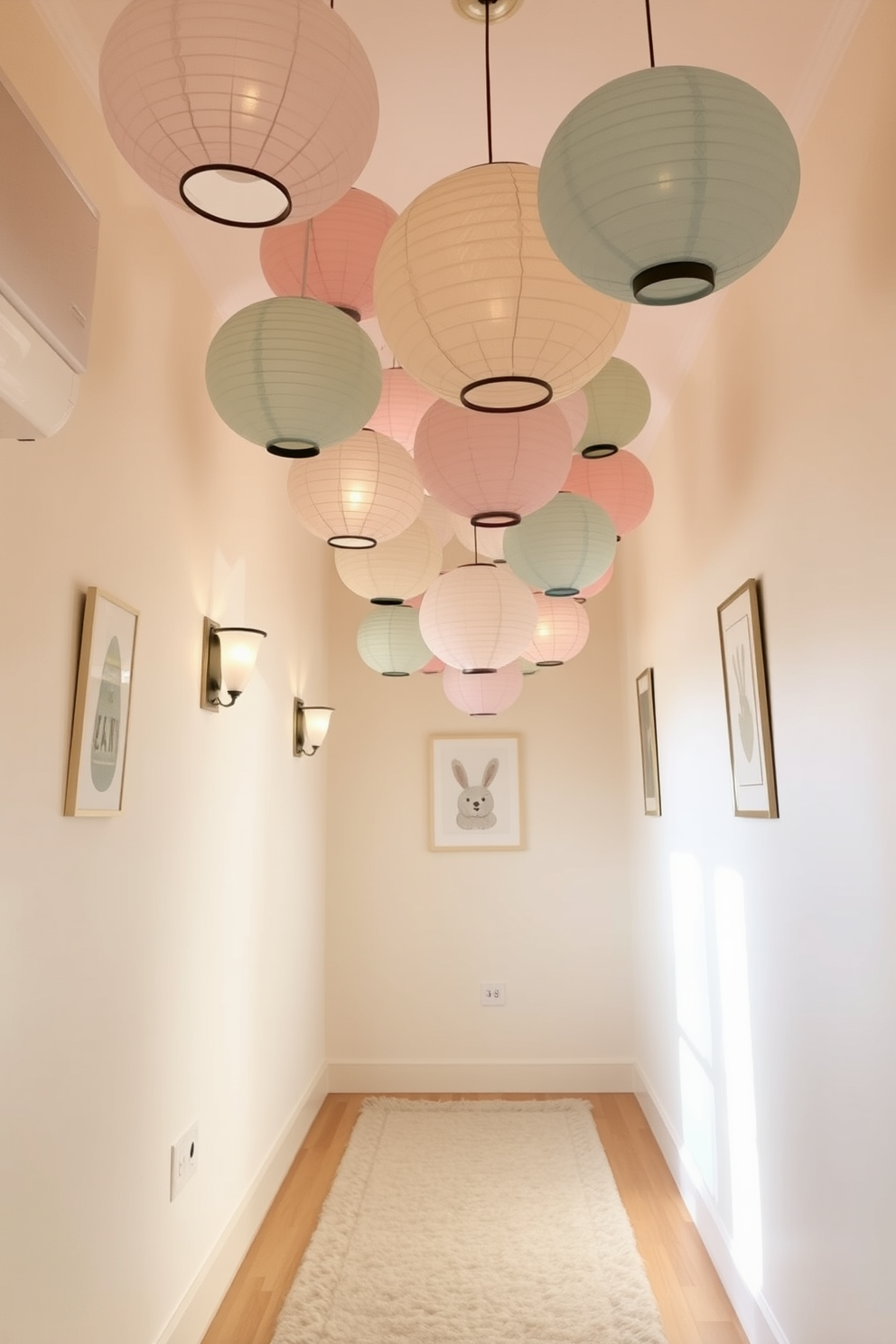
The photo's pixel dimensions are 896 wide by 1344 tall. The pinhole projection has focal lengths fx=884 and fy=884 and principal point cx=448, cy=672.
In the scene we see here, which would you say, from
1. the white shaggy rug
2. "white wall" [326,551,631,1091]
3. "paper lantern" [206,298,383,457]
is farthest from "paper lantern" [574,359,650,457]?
"white wall" [326,551,631,1091]

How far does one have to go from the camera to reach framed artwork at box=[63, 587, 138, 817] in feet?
5.67

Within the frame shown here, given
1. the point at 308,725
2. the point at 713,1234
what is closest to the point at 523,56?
the point at 308,725

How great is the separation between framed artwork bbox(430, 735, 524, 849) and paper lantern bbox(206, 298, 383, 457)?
11.0ft

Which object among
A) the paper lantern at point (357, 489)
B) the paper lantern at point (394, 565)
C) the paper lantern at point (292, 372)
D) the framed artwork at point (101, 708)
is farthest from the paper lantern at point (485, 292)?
the paper lantern at point (394, 565)

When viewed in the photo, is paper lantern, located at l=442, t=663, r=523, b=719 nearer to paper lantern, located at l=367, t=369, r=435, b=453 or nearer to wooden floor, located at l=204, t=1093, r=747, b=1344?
paper lantern, located at l=367, t=369, r=435, b=453

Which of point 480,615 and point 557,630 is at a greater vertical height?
point 557,630

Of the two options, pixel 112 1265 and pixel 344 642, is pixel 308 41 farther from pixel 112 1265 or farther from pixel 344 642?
pixel 344 642

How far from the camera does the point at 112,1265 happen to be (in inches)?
73.0

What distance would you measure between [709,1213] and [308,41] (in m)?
3.20

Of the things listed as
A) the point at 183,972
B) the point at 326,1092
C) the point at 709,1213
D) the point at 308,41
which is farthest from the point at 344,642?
the point at 308,41

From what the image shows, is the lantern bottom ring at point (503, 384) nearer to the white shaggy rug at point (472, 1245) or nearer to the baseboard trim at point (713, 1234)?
the baseboard trim at point (713, 1234)

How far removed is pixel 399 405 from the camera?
2.06m

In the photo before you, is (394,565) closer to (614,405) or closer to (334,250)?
A: (614,405)

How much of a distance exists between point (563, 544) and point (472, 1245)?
234 cm
